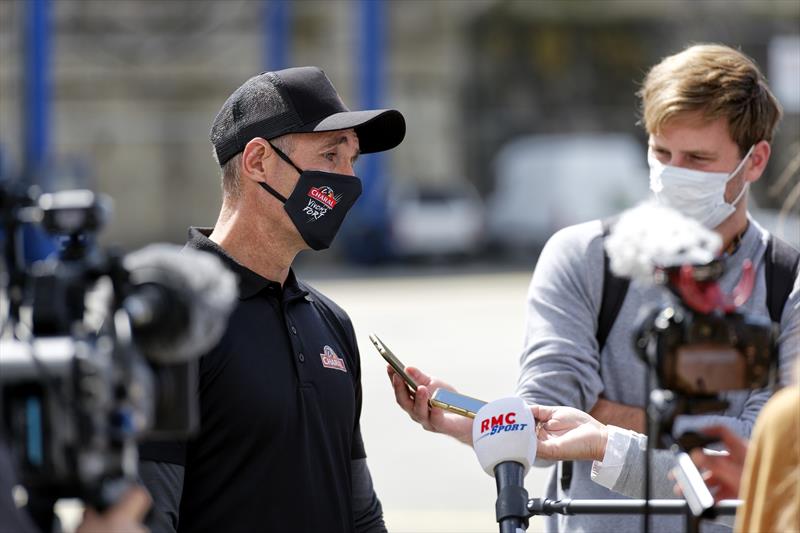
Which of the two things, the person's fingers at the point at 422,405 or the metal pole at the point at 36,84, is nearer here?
the person's fingers at the point at 422,405

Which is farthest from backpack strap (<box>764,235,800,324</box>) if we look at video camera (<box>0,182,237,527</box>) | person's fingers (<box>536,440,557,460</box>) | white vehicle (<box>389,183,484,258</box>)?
white vehicle (<box>389,183,484,258</box>)

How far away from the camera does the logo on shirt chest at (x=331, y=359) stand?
3.61 metres

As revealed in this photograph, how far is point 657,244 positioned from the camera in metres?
2.53

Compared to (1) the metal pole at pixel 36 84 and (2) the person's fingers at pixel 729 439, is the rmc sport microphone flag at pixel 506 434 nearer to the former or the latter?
(2) the person's fingers at pixel 729 439

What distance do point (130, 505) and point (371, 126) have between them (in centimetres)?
173

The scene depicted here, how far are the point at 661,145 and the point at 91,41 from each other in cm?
3433

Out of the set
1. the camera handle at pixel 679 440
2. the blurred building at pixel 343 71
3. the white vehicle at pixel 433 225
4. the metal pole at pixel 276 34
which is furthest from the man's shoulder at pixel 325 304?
the blurred building at pixel 343 71

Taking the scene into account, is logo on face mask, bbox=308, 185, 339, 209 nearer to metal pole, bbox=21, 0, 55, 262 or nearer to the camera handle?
the camera handle

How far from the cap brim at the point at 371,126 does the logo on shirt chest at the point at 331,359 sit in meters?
0.57

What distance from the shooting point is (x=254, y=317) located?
3512mm

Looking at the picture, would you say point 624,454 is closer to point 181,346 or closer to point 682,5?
point 181,346

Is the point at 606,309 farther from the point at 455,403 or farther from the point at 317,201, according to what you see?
the point at 317,201

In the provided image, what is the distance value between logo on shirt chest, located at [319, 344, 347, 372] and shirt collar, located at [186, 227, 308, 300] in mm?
161

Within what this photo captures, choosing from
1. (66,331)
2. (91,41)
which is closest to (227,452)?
(66,331)
